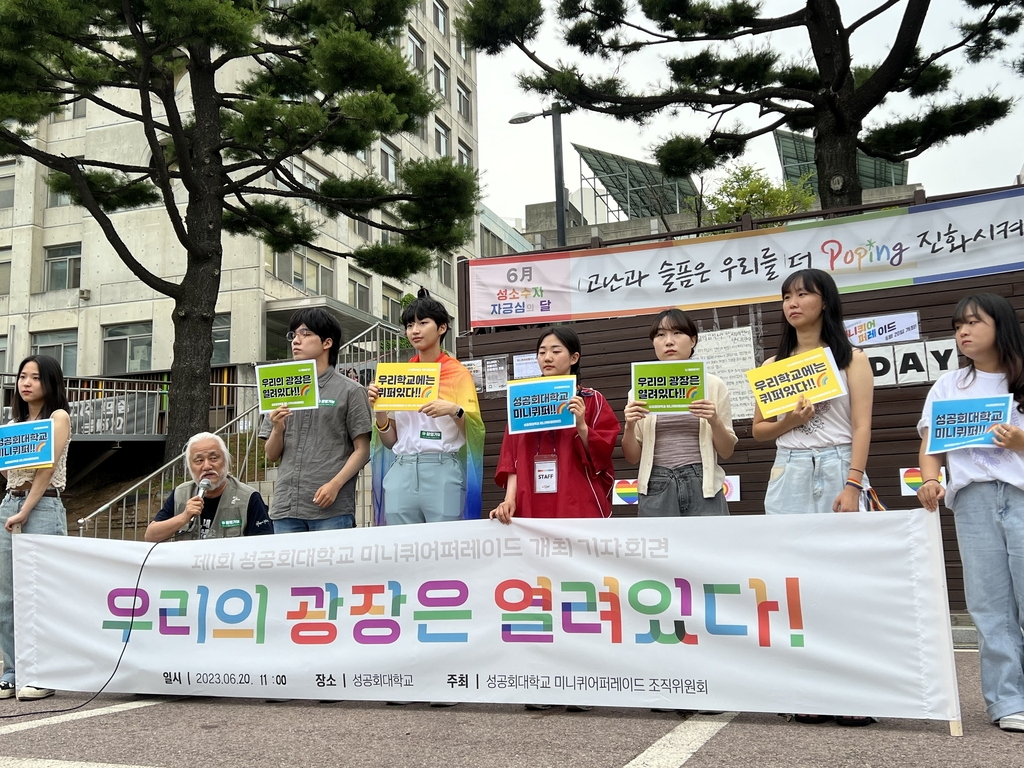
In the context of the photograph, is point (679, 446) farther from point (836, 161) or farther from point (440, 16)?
point (440, 16)

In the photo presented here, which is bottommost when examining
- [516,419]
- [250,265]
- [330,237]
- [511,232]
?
[516,419]

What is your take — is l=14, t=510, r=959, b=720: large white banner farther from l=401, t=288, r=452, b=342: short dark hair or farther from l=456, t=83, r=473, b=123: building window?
l=456, t=83, r=473, b=123: building window

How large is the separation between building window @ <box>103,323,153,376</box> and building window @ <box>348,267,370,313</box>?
6.33 metres

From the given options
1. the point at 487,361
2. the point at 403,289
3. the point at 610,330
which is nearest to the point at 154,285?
the point at 487,361

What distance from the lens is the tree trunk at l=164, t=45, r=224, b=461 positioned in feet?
45.5

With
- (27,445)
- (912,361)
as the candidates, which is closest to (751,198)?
(912,361)

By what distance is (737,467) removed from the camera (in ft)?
29.7

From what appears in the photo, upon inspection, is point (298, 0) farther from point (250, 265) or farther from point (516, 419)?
→ point (516, 419)

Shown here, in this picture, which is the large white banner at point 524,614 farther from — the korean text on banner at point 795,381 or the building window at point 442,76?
the building window at point 442,76

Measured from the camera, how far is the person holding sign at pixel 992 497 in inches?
136

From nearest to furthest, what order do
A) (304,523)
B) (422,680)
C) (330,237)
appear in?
1. (422,680)
2. (304,523)
3. (330,237)

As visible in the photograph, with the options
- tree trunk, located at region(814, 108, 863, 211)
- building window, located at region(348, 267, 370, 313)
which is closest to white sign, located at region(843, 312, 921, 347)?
tree trunk, located at region(814, 108, 863, 211)

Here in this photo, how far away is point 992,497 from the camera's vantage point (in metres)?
3.58

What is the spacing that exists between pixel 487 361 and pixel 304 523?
17.4ft
